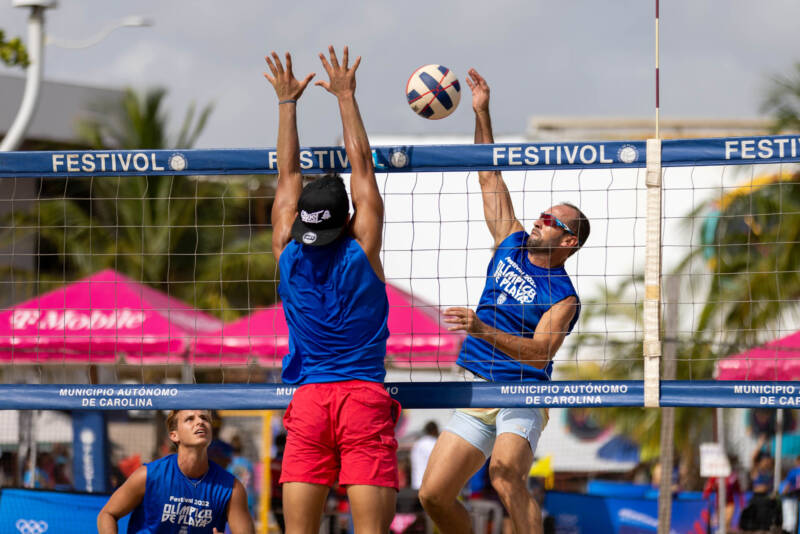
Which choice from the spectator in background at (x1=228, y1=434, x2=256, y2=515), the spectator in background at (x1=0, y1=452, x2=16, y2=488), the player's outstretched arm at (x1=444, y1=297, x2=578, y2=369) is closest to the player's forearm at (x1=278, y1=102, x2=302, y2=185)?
the player's outstretched arm at (x1=444, y1=297, x2=578, y2=369)

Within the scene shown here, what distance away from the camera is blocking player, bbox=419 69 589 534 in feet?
19.0

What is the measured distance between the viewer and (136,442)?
44.7 feet

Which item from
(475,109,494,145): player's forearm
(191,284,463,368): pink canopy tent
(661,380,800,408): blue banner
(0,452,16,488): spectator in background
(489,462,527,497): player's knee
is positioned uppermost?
(475,109,494,145): player's forearm

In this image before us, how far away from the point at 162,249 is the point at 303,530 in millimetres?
22303

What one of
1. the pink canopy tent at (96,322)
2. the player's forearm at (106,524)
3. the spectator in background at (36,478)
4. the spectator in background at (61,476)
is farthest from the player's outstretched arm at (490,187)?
the spectator in background at (36,478)

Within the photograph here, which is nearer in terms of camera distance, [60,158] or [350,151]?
[350,151]

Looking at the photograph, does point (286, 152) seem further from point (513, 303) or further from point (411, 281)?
point (411, 281)

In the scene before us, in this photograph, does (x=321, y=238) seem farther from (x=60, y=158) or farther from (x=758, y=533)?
(x=758, y=533)

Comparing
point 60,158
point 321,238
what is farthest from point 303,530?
point 60,158

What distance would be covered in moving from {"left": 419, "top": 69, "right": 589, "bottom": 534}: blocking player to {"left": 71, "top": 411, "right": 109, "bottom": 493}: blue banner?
5.79m

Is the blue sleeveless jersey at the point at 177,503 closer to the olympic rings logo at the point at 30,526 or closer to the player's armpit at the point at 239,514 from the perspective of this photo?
the player's armpit at the point at 239,514

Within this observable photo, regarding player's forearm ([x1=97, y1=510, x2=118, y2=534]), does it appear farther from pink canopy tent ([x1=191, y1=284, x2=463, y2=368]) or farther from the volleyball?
pink canopy tent ([x1=191, y1=284, x2=463, y2=368])

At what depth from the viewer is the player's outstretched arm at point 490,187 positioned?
6.25 m

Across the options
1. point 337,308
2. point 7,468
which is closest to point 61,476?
point 7,468
